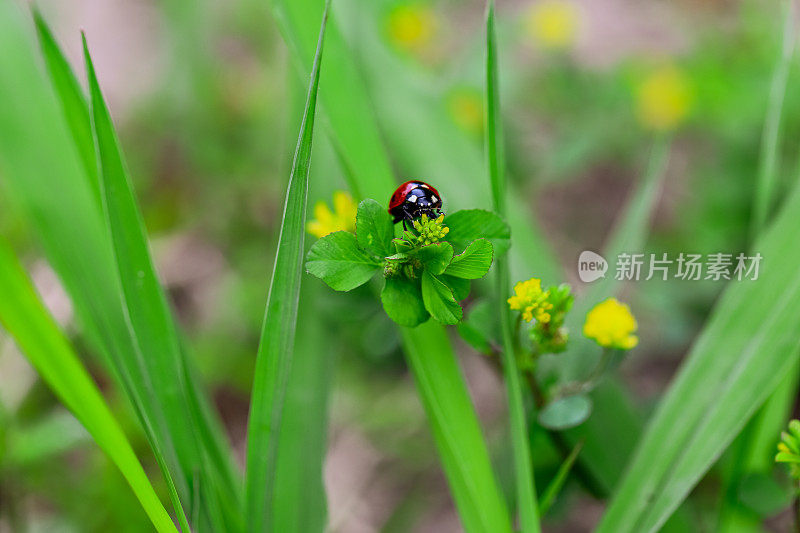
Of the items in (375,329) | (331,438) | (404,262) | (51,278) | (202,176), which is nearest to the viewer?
(404,262)

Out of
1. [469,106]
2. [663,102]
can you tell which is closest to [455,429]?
[469,106]

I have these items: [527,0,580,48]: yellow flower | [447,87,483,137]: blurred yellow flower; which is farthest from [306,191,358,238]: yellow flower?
[527,0,580,48]: yellow flower

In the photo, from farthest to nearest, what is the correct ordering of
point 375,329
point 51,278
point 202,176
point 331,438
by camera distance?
point 202,176 → point 51,278 → point 331,438 → point 375,329

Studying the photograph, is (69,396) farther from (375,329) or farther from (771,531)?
(771,531)

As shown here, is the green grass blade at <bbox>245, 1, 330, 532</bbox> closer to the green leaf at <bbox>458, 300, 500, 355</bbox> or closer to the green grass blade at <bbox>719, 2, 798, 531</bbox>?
the green leaf at <bbox>458, 300, 500, 355</bbox>

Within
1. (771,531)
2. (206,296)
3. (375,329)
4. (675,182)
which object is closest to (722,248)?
(675,182)

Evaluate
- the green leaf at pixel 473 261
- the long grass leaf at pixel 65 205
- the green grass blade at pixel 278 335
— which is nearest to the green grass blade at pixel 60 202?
the long grass leaf at pixel 65 205
